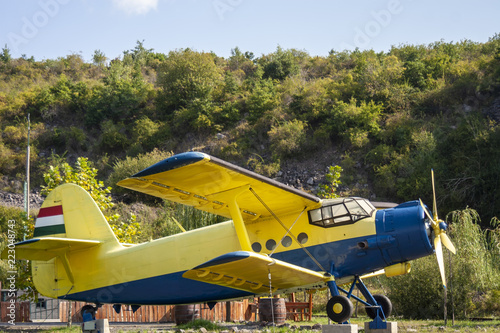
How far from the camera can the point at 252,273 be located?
1098 centimetres

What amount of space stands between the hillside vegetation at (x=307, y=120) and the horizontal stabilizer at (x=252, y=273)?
2218cm

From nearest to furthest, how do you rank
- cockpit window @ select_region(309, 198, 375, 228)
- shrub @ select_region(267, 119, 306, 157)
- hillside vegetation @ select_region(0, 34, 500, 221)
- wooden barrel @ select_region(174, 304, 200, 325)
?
cockpit window @ select_region(309, 198, 375, 228), wooden barrel @ select_region(174, 304, 200, 325), hillside vegetation @ select_region(0, 34, 500, 221), shrub @ select_region(267, 119, 306, 157)

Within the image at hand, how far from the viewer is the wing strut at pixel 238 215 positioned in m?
11.2

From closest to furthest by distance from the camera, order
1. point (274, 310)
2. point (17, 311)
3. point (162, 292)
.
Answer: point (162, 292) < point (274, 310) < point (17, 311)

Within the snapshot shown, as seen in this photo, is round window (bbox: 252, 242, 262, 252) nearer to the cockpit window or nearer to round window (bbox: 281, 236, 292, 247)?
round window (bbox: 281, 236, 292, 247)

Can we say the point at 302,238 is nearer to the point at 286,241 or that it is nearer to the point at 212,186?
the point at 286,241

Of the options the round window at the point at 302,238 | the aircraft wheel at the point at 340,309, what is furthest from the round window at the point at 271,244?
the aircraft wheel at the point at 340,309

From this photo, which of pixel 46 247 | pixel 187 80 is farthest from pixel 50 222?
pixel 187 80

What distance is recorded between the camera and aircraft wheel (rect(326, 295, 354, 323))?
10898 millimetres

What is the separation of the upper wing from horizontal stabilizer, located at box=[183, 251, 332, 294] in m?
1.71

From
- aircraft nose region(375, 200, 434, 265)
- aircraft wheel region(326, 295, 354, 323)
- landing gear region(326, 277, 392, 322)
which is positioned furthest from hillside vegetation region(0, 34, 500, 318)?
aircraft wheel region(326, 295, 354, 323)

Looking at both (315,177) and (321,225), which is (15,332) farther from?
(315,177)

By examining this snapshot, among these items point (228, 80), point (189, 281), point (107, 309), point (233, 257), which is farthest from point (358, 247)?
point (228, 80)

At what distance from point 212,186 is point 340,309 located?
3.80 m
